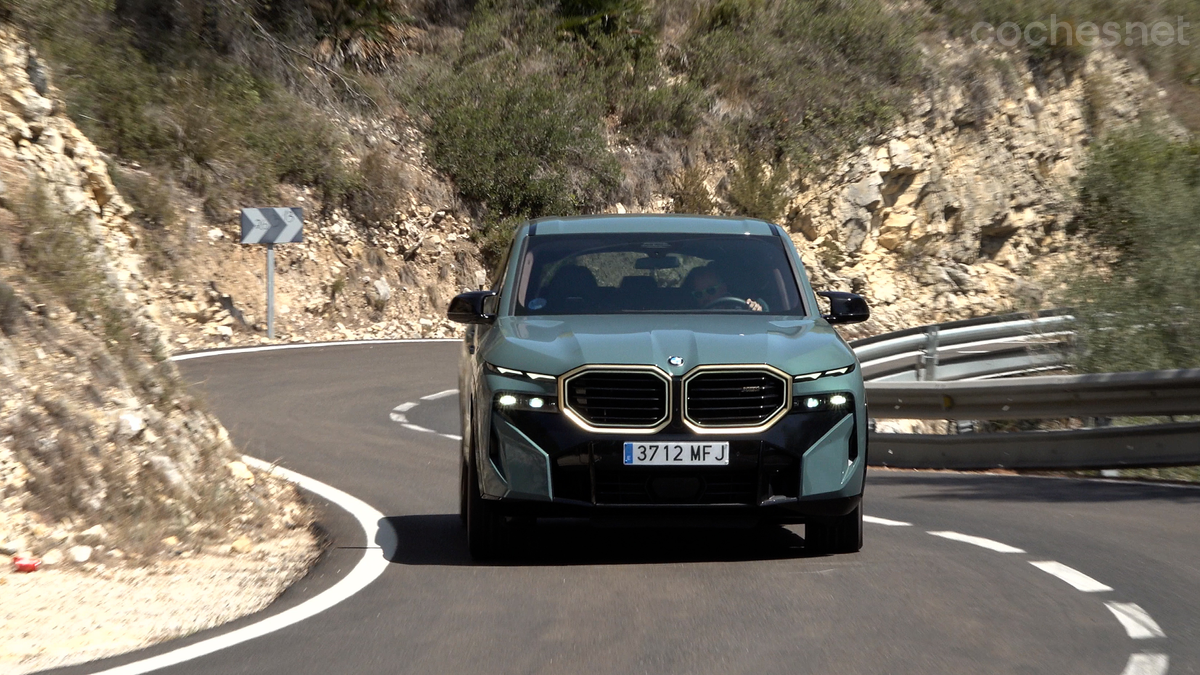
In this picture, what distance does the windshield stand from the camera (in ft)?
26.7

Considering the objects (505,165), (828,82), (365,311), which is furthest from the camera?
(828,82)

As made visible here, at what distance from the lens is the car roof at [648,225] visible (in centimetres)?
861

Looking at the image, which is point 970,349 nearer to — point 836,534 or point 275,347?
Result: point 275,347

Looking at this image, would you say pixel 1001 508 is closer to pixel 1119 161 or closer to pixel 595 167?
pixel 1119 161

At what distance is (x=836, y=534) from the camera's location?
24.9 ft

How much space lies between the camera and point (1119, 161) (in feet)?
88.1

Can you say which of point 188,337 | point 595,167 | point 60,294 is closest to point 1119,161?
point 595,167

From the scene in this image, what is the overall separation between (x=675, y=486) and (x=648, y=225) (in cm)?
211

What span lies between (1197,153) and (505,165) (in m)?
14.1

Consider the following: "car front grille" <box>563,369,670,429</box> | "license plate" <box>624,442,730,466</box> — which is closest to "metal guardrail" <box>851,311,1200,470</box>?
"license plate" <box>624,442,730,466</box>

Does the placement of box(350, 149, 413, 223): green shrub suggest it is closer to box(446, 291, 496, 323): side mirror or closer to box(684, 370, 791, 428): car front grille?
box(446, 291, 496, 323): side mirror

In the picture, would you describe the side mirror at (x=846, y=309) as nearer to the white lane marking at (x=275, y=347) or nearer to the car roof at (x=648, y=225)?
the car roof at (x=648, y=225)

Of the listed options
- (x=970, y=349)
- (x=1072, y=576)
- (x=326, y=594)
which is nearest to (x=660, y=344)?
(x=326, y=594)

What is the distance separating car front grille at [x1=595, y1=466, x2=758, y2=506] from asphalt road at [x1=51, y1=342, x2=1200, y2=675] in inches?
14.5
